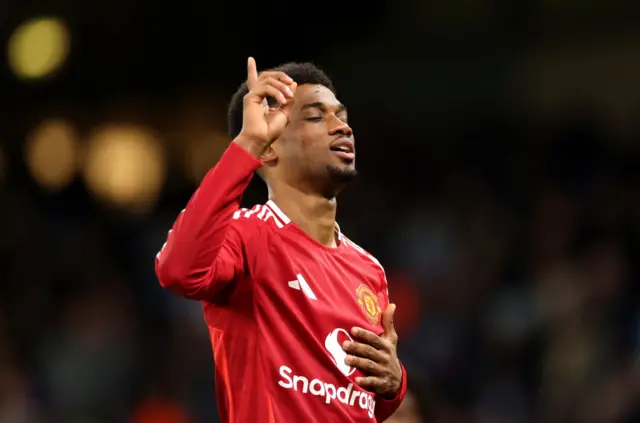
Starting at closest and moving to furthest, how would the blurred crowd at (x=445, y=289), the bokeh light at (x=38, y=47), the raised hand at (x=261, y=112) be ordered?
the raised hand at (x=261, y=112)
the blurred crowd at (x=445, y=289)
the bokeh light at (x=38, y=47)

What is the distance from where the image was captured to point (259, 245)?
360 centimetres

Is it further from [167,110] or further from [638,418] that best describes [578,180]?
[167,110]

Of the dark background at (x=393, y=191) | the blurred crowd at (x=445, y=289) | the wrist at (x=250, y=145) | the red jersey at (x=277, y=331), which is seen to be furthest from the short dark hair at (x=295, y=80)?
the blurred crowd at (x=445, y=289)

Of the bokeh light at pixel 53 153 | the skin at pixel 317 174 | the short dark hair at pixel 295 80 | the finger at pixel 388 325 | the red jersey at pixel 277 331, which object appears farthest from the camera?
the bokeh light at pixel 53 153

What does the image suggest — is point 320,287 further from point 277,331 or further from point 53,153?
point 53,153

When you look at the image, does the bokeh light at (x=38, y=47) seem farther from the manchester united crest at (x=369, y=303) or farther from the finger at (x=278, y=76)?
the finger at (x=278, y=76)

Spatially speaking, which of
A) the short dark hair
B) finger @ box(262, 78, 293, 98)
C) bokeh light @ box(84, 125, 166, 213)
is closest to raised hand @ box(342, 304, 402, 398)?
finger @ box(262, 78, 293, 98)

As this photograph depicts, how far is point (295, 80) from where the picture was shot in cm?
407

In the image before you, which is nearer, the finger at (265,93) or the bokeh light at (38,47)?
the finger at (265,93)

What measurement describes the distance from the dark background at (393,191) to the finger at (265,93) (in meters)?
1.79

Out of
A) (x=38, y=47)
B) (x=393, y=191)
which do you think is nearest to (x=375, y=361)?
(x=393, y=191)

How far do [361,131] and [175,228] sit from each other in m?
6.54

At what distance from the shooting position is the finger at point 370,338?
3650 mm

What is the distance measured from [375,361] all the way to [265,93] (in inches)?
38.7
